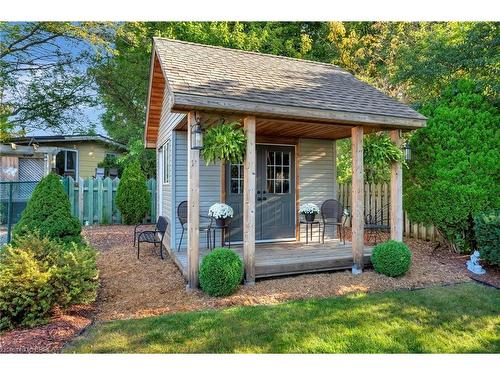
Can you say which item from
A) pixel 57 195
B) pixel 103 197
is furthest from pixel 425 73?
pixel 103 197

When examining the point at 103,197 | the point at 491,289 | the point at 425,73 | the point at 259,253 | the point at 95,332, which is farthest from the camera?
the point at 103,197

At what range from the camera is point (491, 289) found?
439 centimetres

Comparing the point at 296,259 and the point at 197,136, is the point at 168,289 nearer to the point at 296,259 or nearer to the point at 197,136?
the point at 296,259

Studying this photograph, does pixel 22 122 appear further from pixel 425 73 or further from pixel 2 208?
pixel 425 73

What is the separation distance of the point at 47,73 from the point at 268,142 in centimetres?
781

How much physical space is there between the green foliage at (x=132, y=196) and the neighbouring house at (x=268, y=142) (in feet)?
8.23

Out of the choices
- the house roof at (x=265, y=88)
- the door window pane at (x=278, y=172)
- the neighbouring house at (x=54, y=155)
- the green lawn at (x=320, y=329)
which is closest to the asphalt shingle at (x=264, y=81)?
the house roof at (x=265, y=88)

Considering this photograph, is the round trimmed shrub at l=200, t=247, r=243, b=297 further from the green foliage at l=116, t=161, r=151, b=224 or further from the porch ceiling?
the green foliage at l=116, t=161, r=151, b=224

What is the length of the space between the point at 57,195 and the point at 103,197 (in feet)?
19.6

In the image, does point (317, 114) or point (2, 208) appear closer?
point (317, 114)

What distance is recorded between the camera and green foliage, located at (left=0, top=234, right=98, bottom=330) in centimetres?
313

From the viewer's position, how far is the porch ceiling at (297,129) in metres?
5.26

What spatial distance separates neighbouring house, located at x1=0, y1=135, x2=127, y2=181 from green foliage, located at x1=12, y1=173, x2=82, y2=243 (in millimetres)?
3210

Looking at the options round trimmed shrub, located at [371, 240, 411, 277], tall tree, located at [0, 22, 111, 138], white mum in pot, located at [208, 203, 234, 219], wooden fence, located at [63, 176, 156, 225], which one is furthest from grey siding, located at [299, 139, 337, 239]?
tall tree, located at [0, 22, 111, 138]
